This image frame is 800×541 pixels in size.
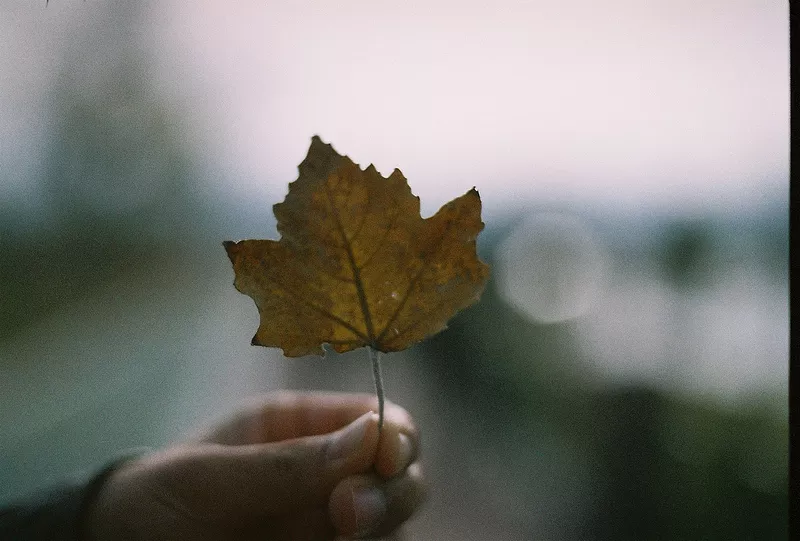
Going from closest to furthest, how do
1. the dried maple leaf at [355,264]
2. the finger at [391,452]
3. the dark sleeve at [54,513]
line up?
the dried maple leaf at [355,264]
the finger at [391,452]
the dark sleeve at [54,513]

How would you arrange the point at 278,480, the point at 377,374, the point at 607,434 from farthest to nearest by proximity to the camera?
the point at 607,434 < the point at 278,480 < the point at 377,374

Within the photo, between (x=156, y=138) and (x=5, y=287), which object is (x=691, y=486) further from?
(x=5, y=287)

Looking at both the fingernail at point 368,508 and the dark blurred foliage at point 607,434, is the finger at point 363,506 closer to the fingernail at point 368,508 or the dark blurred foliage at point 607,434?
the fingernail at point 368,508

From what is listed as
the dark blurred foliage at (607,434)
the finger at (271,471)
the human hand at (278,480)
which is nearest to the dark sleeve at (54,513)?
the human hand at (278,480)

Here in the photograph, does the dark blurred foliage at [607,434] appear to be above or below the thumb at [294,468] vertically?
below

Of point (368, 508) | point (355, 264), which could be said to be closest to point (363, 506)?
point (368, 508)

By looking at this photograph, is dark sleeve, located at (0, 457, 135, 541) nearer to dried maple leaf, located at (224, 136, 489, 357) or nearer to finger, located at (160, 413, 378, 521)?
finger, located at (160, 413, 378, 521)

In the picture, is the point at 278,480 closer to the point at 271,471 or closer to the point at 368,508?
the point at 271,471
